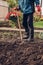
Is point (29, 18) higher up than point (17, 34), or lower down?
higher up

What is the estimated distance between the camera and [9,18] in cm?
1731

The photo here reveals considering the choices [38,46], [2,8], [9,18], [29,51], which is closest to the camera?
[29,51]

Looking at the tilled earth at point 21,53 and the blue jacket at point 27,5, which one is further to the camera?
the blue jacket at point 27,5

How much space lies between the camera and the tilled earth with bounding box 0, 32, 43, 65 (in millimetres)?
6944

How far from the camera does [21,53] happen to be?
7.51 metres

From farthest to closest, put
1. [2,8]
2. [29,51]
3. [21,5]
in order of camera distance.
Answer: [2,8]
[21,5]
[29,51]

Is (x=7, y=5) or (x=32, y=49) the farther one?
(x=7, y=5)

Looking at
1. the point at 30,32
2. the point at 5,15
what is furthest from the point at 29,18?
the point at 5,15

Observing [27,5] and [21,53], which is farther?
[27,5]

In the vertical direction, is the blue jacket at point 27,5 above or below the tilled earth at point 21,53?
above

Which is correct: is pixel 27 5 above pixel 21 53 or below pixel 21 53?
above

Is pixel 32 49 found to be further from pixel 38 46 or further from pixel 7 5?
pixel 7 5

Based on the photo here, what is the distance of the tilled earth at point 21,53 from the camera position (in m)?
6.94

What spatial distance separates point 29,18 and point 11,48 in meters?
1.34
